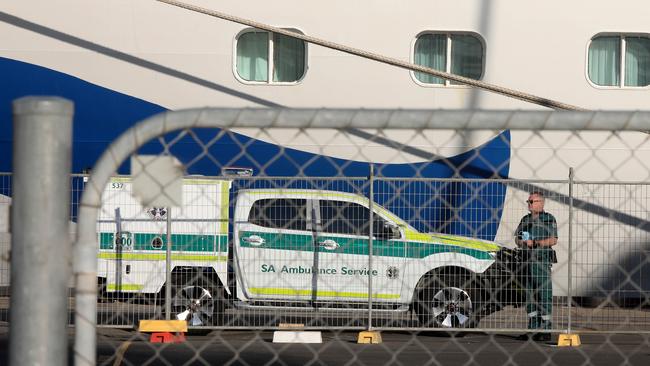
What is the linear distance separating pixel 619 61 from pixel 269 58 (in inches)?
162

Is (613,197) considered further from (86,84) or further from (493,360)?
(86,84)

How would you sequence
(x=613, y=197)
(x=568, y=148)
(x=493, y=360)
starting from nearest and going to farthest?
(x=493, y=360), (x=613, y=197), (x=568, y=148)

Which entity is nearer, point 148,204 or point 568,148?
point 148,204

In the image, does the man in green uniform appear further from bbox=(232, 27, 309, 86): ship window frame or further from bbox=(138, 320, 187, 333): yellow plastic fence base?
bbox=(232, 27, 309, 86): ship window frame

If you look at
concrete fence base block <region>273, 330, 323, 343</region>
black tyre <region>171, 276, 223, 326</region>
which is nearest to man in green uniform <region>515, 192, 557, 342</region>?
concrete fence base block <region>273, 330, 323, 343</region>

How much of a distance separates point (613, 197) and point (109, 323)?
5.29m

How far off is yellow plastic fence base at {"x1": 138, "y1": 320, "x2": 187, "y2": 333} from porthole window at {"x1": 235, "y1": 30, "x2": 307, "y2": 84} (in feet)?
12.3

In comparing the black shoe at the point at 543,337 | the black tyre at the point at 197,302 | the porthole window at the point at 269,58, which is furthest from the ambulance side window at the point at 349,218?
the porthole window at the point at 269,58

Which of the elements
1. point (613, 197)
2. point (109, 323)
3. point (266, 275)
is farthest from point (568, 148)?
point (109, 323)

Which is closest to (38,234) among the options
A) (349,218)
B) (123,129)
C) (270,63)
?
(349,218)

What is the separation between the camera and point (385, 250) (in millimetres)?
10094

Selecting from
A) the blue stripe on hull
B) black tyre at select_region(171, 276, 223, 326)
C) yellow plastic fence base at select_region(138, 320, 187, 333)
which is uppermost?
the blue stripe on hull

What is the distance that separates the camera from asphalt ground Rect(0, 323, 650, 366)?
8.69 m

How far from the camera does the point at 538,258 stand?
9.66m
